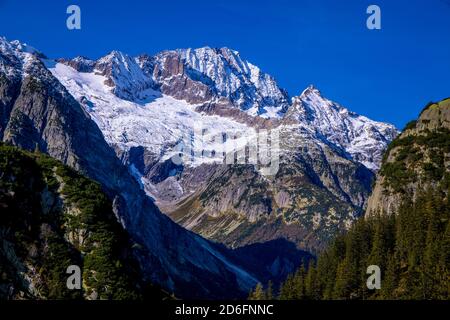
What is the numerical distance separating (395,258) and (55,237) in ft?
234

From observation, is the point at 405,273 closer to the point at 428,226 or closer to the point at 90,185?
the point at 428,226

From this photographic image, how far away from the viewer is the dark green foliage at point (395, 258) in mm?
143000

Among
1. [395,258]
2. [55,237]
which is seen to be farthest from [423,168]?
[55,237]

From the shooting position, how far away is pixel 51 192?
138625mm

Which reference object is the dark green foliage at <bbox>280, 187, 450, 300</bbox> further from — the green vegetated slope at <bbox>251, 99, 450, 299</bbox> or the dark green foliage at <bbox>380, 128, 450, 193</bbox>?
the dark green foliage at <bbox>380, 128, 450, 193</bbox>

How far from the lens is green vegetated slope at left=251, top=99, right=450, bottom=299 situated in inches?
5689

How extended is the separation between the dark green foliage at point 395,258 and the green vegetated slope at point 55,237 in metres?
44.2

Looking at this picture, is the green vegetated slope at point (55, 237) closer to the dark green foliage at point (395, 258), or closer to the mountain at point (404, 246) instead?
the dark green foliage at point (395, 258)

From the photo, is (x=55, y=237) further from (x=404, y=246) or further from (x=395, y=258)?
(x=404, y=246)

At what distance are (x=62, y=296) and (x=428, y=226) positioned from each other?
76587 millimetres

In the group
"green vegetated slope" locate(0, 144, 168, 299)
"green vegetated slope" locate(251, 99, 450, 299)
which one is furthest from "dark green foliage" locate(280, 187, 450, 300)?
"green vegetated slope" locate(0, 144, 168, 299)

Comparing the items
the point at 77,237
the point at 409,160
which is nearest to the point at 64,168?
the point at 77,237

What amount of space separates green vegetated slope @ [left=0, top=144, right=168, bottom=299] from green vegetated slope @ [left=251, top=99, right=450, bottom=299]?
4452 centimetres

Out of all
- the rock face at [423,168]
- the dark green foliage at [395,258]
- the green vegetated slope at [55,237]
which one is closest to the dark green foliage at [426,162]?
the rock face at [423,168]
